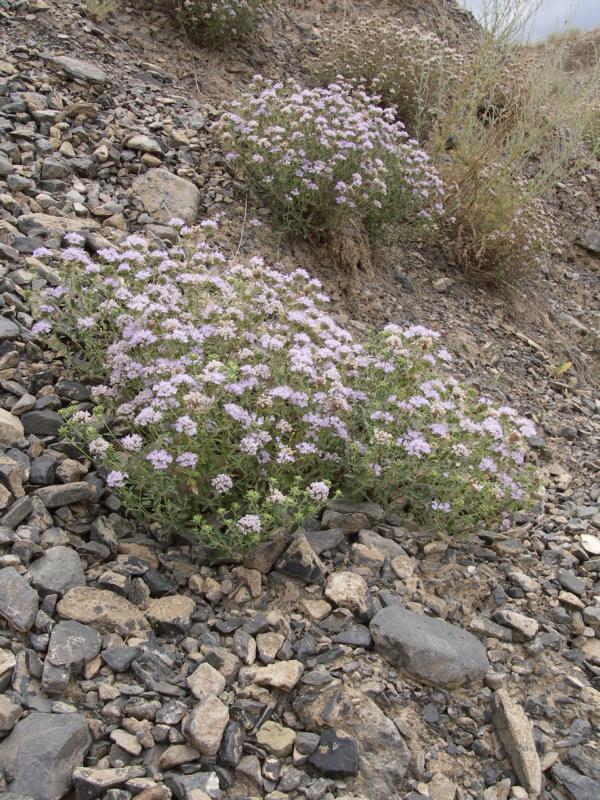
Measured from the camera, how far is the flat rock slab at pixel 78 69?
20.3 ft

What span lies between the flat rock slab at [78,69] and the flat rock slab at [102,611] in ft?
17.2

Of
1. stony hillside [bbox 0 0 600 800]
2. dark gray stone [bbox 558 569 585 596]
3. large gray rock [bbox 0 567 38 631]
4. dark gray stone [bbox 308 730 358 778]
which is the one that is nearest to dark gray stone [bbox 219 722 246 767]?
stony hillside [bbox 0 0 600 800]

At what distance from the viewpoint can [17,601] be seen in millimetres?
2541

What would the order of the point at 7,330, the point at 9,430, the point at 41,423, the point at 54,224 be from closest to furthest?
1. the point at 9,430
2. the point at 41,423
3. the point at 7,330
4. the point at 54,224

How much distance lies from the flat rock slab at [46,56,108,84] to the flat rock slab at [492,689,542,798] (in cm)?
611

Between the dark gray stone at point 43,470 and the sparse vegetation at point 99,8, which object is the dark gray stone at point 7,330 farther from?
the sparse vegetation at point 99,8

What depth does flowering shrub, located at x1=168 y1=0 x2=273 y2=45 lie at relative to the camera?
23.7 ft

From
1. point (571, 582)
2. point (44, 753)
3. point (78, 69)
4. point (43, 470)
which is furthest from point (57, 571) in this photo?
point (78, 69)

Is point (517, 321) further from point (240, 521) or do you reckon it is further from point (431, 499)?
point (240, 521)

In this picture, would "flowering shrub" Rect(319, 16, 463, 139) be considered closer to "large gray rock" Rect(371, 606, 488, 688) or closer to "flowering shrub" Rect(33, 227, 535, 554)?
"flowering shrub" Rect(33, 227, 535, 554)

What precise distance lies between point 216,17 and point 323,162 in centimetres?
308

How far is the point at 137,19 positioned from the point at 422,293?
4.47m

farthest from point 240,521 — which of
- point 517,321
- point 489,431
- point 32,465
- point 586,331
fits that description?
point 586,331

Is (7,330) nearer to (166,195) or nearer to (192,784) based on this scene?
(166,195)
